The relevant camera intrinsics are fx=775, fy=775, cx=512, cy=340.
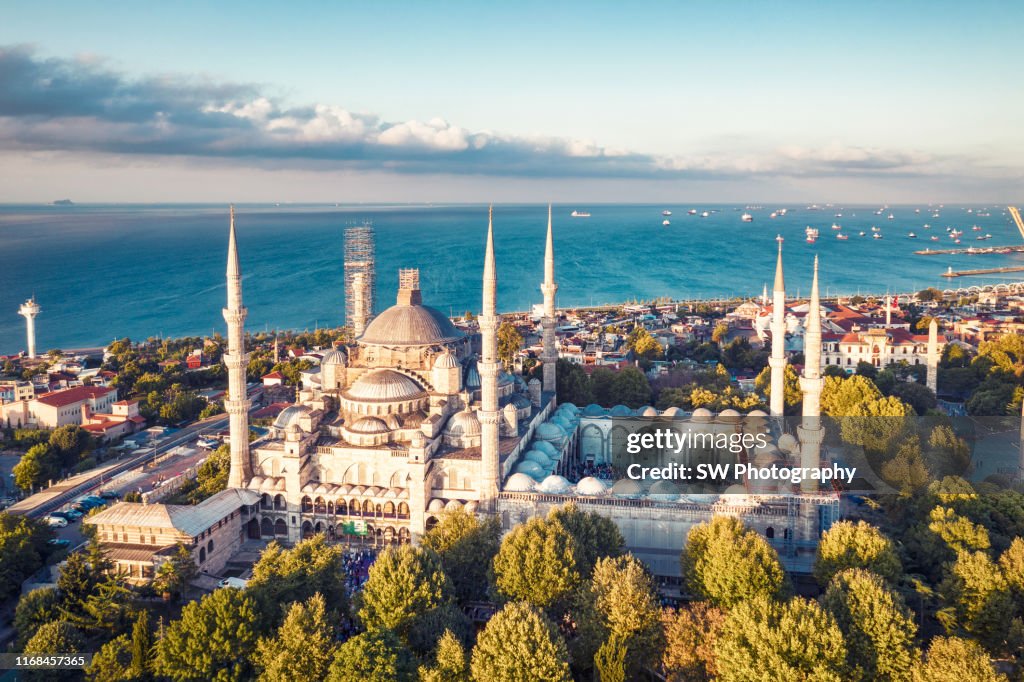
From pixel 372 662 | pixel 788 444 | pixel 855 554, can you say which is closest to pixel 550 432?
pixel 788 444

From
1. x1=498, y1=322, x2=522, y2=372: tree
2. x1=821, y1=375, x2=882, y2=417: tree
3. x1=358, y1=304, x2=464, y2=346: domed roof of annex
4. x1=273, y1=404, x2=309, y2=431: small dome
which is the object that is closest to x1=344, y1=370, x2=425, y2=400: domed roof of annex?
x1=273, y1=404, x2=309, y2=431: small dome

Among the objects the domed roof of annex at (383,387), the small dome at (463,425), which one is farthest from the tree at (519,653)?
the domed roof of annex at (383,387)

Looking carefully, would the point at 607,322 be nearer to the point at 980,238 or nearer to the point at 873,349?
the point at 873,349

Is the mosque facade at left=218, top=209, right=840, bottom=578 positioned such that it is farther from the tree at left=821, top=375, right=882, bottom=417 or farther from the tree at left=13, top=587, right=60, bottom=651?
the tree at left=13, top=587, right=60, bottom=651

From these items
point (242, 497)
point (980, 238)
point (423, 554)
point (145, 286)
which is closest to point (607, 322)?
point (242, 497)

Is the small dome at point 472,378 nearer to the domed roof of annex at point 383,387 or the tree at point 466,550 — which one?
the domed roof of annex at point 383,387
